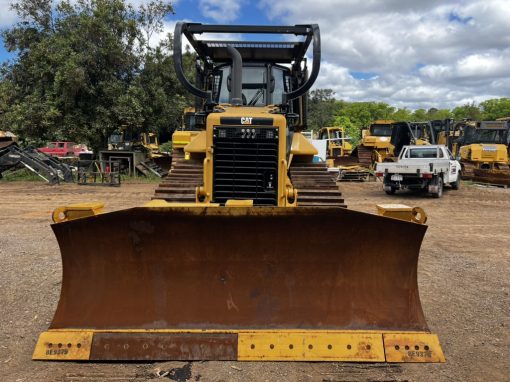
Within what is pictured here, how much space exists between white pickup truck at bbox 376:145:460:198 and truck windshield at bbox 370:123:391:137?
1047 cm

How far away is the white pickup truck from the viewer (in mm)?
14938

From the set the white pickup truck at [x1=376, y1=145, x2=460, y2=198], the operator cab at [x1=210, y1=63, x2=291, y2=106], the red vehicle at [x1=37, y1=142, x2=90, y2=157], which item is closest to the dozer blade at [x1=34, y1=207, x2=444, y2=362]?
the operator cab at [x1=210, y1=63, x2=291, y2=106]

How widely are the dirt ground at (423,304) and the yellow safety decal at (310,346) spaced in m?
0.07

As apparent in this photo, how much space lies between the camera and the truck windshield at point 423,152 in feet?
53.0

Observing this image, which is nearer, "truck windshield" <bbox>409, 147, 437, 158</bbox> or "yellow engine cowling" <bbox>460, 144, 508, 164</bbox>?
"truck windshield" <bbox>409, 147, 437, 158</bbox>

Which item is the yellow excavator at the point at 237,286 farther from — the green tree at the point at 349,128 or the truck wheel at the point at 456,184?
the green tree at the point at 349,128

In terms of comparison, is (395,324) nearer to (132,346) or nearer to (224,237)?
(224,237)

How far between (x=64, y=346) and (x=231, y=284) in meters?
1.33

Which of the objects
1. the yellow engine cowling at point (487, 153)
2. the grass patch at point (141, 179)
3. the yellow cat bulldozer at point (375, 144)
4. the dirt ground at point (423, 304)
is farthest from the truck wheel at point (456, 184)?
the grass patch at point (141, 179)

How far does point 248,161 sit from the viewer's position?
15.4 ft

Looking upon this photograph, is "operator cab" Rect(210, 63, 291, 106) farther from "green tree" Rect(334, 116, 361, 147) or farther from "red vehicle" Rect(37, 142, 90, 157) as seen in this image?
"green tree" Rect(334, 116, 361, 147)

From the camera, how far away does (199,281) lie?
12.1 ft

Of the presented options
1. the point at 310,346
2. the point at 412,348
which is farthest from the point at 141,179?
the point at 412,348

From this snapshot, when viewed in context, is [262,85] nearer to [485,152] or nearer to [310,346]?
[310,346]
